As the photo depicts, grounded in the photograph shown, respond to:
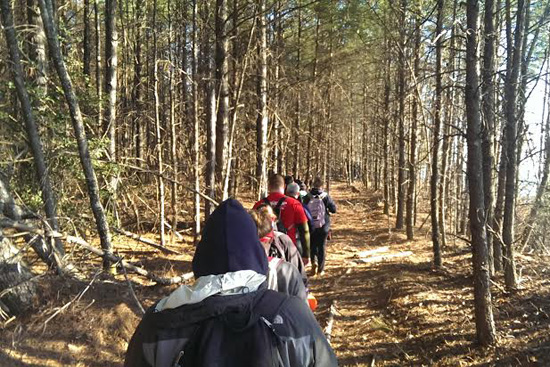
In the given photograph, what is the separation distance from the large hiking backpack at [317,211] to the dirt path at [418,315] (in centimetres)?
132

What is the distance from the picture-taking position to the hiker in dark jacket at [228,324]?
56.8 inches

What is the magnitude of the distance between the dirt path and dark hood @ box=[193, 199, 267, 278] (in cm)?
413

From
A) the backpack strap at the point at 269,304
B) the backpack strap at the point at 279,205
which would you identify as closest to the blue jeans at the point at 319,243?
the backpack strap at the point at 279,205

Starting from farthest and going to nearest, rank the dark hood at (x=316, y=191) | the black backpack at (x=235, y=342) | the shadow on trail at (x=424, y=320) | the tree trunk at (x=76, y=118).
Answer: the dark hood at (x=316, y=191) < the tree trunk at (x=76, y=118) < the shadow on trail at (x=424, y=320) < the black backpack at (x=235, y=342)

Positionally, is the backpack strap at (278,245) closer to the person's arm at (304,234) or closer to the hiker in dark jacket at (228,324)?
the hiker in dark jacket at (228,324)

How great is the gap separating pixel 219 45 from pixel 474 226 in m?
5.42

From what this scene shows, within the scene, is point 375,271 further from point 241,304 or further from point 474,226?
point 241,304

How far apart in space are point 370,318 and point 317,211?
242 cm

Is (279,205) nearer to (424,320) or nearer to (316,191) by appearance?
(316,191)

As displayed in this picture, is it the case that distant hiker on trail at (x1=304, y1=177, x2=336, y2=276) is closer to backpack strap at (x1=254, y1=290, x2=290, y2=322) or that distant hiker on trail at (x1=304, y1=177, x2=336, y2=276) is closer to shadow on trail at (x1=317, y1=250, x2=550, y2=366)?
shadow on trail at (x1=317, y1=250, x2=550, y2=366)

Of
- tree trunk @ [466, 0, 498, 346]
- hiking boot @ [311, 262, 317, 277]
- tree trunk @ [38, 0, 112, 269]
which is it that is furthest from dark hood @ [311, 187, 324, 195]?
A: tree trunk @ [38, 0, 112, 269]

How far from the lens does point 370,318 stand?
647 centimetres

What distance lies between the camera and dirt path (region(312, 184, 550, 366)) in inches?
193

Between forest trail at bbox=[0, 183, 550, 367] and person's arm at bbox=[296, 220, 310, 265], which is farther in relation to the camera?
person's arm at bbox=[296, 220, 310, 265]
